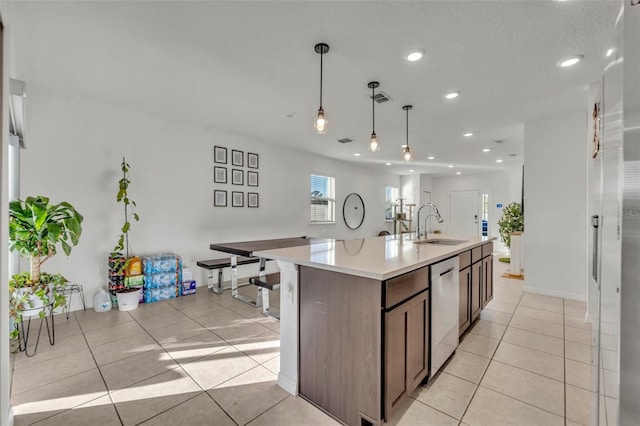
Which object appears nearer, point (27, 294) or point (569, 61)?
point (27, 294)

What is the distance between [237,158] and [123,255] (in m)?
2.21

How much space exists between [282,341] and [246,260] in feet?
8.37

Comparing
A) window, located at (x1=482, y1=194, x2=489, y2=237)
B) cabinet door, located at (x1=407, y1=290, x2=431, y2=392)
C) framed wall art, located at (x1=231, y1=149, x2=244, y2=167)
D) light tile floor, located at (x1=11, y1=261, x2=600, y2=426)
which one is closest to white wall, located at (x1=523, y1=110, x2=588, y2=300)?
light tile floor, located at (x1=11, y1=261, x2=600, y2=426)

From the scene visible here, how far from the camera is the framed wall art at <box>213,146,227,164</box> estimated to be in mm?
4594

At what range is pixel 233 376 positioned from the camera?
204 cm

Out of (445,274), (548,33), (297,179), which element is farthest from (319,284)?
(297,179)

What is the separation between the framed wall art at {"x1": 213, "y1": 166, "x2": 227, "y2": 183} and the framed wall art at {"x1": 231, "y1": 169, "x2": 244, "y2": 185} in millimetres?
149

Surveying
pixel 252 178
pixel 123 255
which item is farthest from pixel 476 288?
pixel 123 255

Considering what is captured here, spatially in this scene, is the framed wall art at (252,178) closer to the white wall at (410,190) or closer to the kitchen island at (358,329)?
the kitchen island at (358,329)

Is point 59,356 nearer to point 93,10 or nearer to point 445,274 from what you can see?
point 93,10

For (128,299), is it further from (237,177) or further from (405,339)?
(405,339)

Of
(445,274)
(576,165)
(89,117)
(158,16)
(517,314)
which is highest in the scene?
(158,16)

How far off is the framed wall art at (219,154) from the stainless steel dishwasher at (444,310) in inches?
150

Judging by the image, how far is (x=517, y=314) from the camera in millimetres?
3299
